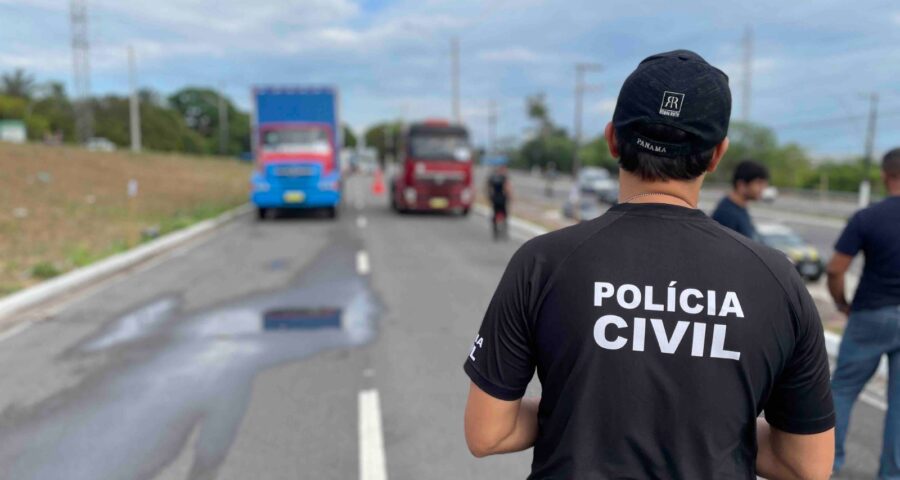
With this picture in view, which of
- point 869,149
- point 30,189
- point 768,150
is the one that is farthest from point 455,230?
point 768,150

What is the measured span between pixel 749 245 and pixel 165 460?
3.87 metres

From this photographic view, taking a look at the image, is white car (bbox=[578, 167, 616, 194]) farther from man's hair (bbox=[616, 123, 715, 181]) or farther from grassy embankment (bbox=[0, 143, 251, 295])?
man's hair (bbox=[616, 123, 715, 181])

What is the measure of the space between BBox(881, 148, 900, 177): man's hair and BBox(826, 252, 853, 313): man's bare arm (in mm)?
492

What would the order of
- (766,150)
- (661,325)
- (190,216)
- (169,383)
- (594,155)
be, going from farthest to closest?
(594,155) < (766,150) < (190,216) < (169,383) < (661,325)

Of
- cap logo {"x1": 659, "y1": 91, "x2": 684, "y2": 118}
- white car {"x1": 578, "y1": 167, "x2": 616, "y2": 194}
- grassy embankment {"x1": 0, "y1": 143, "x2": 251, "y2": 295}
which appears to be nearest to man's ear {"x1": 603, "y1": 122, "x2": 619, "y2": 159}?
cap logo {"x1": 659, "y1": 91, "x2": 684, "y2": 118}

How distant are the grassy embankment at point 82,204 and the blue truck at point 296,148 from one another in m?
2.24

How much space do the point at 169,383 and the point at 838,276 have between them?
503 centimetres

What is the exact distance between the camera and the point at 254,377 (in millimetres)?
5863

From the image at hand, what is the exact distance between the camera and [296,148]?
2002 cm

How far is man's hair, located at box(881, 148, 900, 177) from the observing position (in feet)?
11.7

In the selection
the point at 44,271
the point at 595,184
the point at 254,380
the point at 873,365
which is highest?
the point at 873,365

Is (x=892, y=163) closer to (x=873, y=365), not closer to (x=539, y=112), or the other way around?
(x=873, y=365)

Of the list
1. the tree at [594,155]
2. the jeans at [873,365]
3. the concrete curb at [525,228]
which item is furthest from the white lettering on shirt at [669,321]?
the tree at [594,155]

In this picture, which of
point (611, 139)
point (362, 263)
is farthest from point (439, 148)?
point (611, 139)
